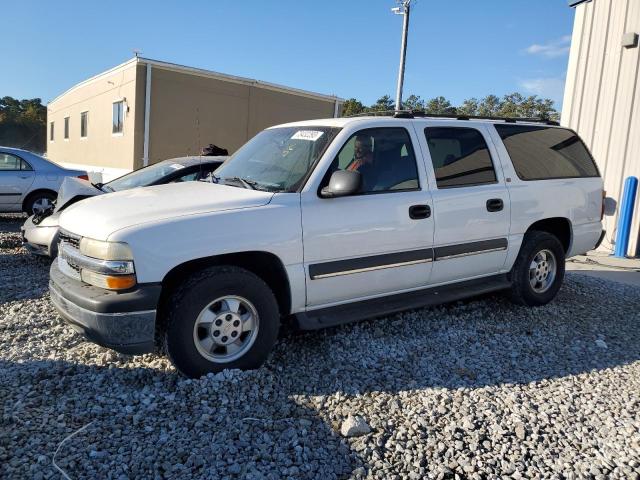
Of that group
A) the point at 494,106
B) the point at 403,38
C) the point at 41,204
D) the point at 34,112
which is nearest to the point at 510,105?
the point at 494,106

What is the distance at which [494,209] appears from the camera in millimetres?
4738

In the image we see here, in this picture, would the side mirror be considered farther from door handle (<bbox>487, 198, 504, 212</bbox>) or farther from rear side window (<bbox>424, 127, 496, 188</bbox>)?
door handle (<bbox>487, 198, 504, 212</bbox>)

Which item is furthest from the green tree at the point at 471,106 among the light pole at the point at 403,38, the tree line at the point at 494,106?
the light pole at the point at 403,38

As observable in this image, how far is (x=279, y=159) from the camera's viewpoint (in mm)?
4195

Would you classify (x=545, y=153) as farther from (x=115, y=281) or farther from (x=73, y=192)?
(x=73, y=192)

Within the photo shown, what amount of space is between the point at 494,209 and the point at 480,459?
2592 millimetres

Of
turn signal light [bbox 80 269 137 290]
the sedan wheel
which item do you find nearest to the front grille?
turn signal light [bbox 80 269 137 290]

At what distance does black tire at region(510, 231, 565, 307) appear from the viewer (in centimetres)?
513

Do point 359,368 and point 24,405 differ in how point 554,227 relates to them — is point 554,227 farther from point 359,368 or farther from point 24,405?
point 24,405

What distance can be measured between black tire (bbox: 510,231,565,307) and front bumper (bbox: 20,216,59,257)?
16.7ft

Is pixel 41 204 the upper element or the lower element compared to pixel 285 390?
upper

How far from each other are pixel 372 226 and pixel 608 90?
7.26 meters

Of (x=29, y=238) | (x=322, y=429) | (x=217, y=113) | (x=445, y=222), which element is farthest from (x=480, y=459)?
(x=217, y=113)

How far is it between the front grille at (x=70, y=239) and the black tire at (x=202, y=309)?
2.65 ft
